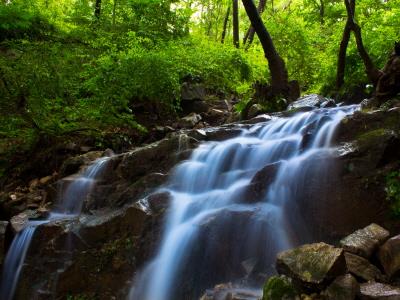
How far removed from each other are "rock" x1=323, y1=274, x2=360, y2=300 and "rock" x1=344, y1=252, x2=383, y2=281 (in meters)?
0.28

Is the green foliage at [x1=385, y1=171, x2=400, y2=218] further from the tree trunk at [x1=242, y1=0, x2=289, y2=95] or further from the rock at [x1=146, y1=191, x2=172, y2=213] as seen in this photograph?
the tree trunk at [x1=242, y1=0, x2=289, y2=95]

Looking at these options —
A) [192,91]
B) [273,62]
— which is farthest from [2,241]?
[273,62]

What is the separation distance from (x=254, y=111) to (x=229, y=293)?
7.04 meters

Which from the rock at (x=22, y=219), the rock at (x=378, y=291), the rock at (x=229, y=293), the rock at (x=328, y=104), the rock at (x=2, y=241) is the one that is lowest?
the rock at (x=2, y=241)

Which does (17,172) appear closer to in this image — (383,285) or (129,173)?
(129,173)

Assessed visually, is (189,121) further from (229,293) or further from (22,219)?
(229,293)

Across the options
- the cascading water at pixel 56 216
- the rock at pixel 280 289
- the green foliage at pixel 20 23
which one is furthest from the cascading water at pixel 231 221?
the green foliage at pixel 20 23

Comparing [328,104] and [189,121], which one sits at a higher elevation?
[328,104]

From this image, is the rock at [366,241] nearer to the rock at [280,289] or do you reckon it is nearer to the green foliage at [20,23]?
the rock at [280,289]

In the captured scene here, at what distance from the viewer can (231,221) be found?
17.4 feet

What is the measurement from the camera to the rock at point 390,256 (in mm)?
3412

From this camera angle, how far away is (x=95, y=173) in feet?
26.5

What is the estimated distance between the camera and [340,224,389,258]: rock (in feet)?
12.0

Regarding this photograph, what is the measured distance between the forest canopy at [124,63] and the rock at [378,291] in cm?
637
